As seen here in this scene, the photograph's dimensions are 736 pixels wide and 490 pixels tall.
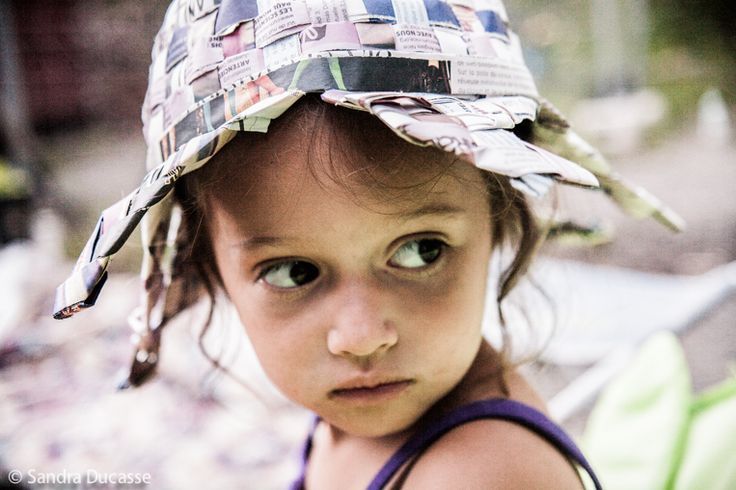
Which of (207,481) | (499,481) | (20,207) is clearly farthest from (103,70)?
(499,481)

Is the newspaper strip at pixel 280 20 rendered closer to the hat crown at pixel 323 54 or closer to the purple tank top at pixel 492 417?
the hat crown at pixel 323 54

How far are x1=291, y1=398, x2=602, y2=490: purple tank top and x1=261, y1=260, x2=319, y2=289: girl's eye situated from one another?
246 mm

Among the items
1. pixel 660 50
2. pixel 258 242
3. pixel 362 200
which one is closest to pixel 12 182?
pixel 258 242

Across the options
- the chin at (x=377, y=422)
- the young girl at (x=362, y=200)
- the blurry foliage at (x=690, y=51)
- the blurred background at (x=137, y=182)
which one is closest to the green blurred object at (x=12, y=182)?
the blurred background at (x=137, y=182)

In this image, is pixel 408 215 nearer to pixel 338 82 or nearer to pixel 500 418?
pixel 338 82

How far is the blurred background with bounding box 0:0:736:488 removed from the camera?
179 cm

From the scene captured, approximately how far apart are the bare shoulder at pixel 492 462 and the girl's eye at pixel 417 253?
0.70 feet

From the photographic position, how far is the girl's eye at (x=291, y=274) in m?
0.73

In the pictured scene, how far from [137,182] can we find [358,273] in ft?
14.0

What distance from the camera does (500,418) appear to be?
2.53 feet

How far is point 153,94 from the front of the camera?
80 cm

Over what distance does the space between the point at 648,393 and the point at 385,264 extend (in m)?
0.69

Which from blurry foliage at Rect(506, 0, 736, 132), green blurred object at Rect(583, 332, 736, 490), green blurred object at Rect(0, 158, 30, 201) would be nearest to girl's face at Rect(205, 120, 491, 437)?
green blurred object at Rect(583, 332, 736, 490)

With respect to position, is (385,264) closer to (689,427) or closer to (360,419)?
(360,419)
